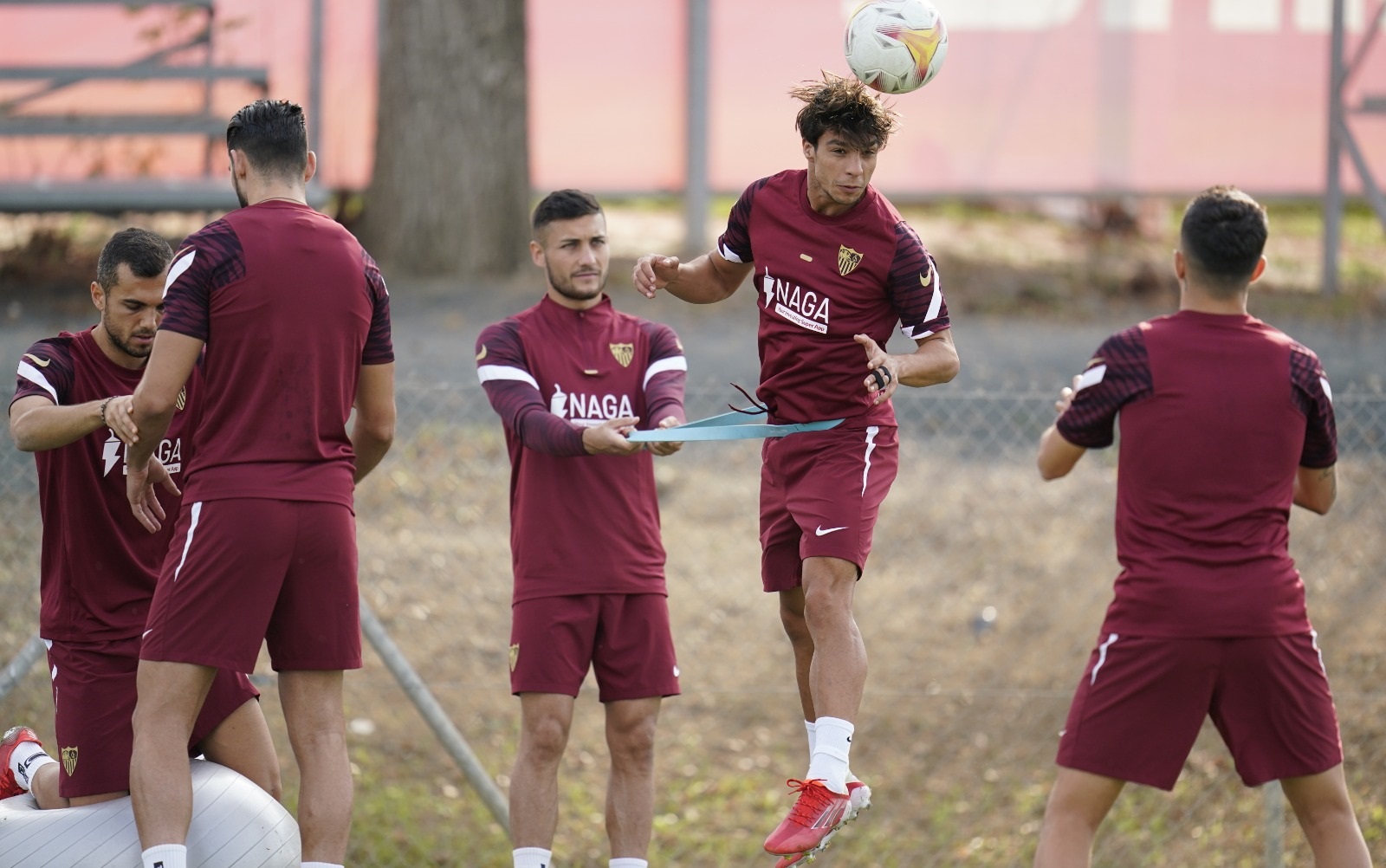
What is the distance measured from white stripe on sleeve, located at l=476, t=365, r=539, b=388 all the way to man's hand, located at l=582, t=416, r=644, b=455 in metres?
0.39

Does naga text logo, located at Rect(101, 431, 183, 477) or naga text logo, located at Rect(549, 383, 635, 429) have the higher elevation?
naga text logo, located at Rect(549, 383, 635, 429)

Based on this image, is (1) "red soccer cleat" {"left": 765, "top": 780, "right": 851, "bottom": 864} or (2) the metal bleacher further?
(2) the metal bleacher

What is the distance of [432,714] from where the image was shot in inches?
239

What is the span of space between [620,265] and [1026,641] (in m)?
5.80

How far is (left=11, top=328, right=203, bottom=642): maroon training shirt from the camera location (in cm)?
483

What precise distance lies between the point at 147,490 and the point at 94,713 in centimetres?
76

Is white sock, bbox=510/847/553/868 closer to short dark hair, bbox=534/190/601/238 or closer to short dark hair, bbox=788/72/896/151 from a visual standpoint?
short dark hair, bbox=534/190/601/238

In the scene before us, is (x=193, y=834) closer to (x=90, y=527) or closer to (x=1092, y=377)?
(x=90, y=527)

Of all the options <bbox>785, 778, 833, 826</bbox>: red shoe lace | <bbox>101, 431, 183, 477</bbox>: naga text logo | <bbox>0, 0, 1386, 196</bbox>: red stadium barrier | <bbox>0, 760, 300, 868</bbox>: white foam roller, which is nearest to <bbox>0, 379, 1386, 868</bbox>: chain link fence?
<bbox>101, 431, 183, 477</bbox>: naga text logo

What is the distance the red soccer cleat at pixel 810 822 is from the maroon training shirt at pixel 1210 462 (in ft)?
3.58

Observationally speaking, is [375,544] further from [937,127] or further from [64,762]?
[937,127]

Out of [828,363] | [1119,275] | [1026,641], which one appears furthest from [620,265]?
[828,363]

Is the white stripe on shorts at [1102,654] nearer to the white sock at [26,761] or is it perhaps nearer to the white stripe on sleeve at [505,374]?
the white stripe on sleeve at [505,374]

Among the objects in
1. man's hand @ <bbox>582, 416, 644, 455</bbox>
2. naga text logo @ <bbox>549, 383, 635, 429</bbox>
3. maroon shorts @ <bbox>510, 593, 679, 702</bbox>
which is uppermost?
naga text logo @ <bbox>549, 383, 635, 429</bbox>
